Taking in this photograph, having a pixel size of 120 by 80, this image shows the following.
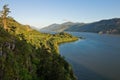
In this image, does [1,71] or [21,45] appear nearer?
[1,71]

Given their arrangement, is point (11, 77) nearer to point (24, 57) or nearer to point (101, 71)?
point (24, 57)

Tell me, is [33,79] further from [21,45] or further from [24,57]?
[21,45]

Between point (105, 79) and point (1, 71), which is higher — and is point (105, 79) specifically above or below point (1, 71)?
below

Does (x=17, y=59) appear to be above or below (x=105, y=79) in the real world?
above

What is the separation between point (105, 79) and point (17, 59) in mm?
51132

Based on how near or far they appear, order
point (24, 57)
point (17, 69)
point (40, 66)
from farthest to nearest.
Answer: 1. point (40, 66)
2. point (24, 57)
3. point (17, 69)

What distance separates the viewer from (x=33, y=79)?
54.1 m

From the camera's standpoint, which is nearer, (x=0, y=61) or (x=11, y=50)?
(x=0, y=61)

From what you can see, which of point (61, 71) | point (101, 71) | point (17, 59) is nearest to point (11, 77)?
point (17, 59)

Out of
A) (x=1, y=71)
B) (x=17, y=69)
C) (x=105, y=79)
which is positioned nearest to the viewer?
(x=1, y=71)

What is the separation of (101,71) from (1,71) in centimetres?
6881

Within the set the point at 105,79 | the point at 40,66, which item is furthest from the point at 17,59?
the point at 105,79

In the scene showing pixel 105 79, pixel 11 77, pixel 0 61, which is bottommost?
pixel 105 79

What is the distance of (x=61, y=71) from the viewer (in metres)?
59.7
